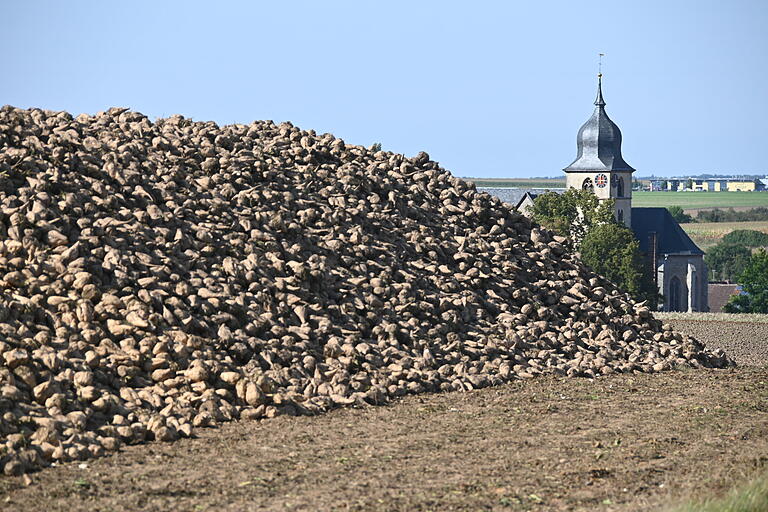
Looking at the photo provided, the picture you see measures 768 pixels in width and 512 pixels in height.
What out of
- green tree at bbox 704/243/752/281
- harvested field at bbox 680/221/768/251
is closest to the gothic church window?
green tree at bbox 704/243/752/281

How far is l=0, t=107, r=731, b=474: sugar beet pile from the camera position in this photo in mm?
10219

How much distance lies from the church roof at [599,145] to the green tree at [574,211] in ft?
41.0

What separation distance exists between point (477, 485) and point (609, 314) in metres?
6.66

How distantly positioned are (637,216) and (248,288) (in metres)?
68.1

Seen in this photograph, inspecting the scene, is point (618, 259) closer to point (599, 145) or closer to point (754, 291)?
point (754, 291)

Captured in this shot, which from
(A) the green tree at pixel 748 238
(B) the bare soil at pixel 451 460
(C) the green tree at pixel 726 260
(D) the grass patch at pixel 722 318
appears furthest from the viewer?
(A) the green tree at pixel 748 238

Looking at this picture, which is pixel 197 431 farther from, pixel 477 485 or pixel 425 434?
pixel 477 485

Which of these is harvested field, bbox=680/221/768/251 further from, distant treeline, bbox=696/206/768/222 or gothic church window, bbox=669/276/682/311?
gothic church window, bbox=669/276/682/311

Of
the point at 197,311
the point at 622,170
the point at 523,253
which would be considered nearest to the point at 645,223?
the point at 622,170

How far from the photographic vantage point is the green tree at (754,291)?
63562 mm

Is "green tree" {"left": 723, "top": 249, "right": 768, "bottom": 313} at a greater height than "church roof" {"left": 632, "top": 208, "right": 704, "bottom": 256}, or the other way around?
"church roof" {"left": 632, "top": 208, "right": 704, "bottom": 256}

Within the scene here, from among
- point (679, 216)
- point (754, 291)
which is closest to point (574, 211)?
point (754, 291)

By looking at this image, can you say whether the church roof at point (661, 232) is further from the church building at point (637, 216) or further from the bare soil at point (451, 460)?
the bare soil at point (451, 460)

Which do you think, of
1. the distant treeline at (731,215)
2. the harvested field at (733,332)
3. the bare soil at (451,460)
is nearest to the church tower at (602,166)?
the harvested field at (733,332)
